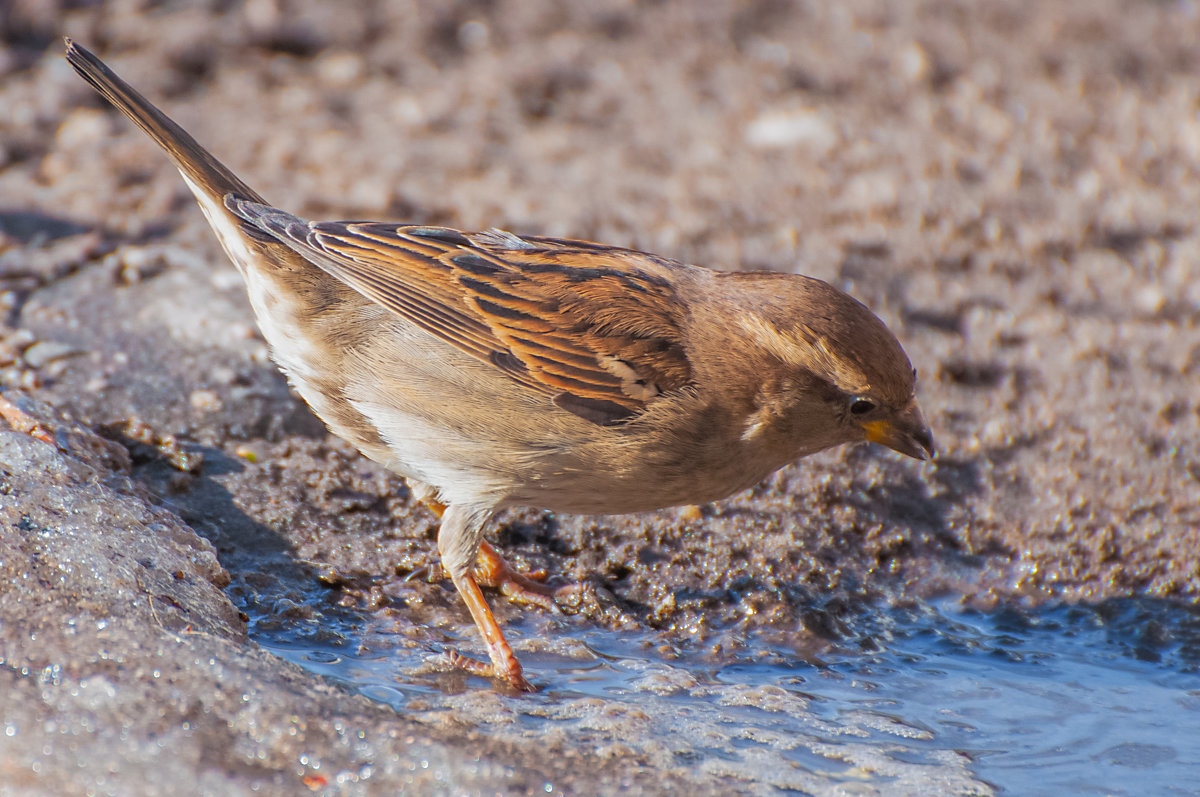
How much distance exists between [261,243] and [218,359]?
2.71 feet

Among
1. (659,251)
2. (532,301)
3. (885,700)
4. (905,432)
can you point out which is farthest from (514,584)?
(659,251)

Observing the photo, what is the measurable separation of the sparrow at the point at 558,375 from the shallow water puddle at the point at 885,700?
288 millimetres

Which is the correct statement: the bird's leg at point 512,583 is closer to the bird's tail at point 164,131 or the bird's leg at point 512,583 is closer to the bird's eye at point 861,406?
the bird's eye at point 861,406

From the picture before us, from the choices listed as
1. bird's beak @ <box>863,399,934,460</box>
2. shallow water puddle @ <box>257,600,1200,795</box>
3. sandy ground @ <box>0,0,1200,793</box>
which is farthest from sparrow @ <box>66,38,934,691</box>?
sandy ground @ <box>0,0,1200,793</box>

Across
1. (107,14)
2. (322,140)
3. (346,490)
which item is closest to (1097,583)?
(346,490)

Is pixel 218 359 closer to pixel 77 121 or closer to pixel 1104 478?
pixel 77 121

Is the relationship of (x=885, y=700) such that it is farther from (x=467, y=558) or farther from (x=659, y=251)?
(x=659, y=251)

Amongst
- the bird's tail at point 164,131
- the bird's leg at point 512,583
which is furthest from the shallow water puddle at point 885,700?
the bird's tail at point 164,131

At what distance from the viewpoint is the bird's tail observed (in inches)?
181

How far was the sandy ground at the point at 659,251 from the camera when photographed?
4379 mm

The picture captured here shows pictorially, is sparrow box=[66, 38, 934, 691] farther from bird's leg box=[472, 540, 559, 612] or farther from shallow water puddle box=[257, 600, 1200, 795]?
shallow water puddle box=[257, 600, 1200, 795]

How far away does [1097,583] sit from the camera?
4.79m

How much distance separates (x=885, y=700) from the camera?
158 inches

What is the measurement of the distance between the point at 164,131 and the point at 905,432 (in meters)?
2.98
